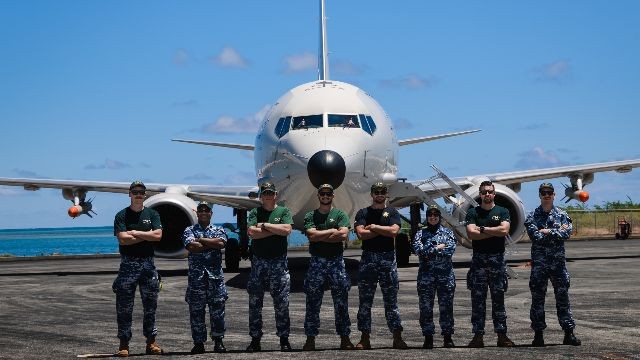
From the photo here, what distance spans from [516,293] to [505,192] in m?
5.83

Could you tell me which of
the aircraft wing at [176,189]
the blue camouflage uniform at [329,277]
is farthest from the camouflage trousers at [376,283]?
the aircraft wing at [176,189]

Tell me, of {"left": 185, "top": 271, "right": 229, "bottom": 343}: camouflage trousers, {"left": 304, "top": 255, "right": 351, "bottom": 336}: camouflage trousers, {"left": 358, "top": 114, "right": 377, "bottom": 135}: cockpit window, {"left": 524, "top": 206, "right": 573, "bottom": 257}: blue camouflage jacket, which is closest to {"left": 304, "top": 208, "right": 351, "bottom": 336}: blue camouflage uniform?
{"left": 304, "top": 255, "right": 351, "bottom": 336}: camouflage trousers

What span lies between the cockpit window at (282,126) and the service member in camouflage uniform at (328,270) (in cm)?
987

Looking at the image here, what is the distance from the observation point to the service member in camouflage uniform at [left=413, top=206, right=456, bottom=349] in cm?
1174

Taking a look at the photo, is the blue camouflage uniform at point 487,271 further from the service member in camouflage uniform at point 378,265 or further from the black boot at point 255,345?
the black boot at point 255,345

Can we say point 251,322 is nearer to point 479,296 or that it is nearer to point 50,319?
point 479,296

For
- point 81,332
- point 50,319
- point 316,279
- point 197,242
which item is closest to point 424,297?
point 316,279

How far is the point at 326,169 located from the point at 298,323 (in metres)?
5.08

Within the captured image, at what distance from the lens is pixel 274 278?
11750mm

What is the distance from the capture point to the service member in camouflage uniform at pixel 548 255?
11.9 m

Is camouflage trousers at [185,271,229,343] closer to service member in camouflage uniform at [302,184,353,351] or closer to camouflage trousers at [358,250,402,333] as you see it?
service member in camouflage uniform at [302,184,353,351]

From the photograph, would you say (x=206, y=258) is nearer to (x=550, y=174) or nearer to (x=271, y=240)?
(x=271, y=240)

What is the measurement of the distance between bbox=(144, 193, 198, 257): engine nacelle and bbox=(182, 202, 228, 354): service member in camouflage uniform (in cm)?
1221

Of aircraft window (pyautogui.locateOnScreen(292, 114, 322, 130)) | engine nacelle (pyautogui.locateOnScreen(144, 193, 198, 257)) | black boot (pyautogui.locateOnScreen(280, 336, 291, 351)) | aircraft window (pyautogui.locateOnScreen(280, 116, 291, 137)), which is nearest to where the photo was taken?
black boot (pyautogui.locateOnScreen(280, 336, 291, 351))
